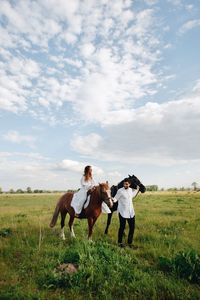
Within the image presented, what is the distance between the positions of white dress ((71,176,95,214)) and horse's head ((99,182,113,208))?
2.88 feet

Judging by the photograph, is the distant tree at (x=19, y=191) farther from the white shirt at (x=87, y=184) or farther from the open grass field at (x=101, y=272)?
the open grass field at (x=101, y=272)

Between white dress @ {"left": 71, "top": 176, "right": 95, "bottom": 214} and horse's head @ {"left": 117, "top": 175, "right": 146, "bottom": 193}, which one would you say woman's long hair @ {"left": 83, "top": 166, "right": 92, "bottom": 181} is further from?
horse's head @ {"left": 117, "top": 175, "right": 146, "bottom": 193}

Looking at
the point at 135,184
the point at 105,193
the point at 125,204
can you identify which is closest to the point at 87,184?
the point at 105,193

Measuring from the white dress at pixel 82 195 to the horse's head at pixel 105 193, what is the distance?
2.88 ft

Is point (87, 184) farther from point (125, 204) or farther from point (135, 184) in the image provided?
point (135, 184)

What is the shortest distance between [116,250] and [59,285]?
2746mm

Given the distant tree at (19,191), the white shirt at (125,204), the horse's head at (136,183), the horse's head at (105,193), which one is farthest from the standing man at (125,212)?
the distant tree at (19,191)

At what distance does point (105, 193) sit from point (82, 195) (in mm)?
1326

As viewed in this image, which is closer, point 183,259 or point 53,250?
point 183,259

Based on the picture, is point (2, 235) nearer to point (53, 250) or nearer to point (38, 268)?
point (53, 250)

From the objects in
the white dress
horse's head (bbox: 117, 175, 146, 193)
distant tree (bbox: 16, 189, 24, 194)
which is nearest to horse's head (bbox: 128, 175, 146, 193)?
horse's head (bbox: 117, 175, 146, 193)

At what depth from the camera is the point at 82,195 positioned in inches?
441

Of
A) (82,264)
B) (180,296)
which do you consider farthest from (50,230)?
(180,296)

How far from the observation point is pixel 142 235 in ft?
36.6
